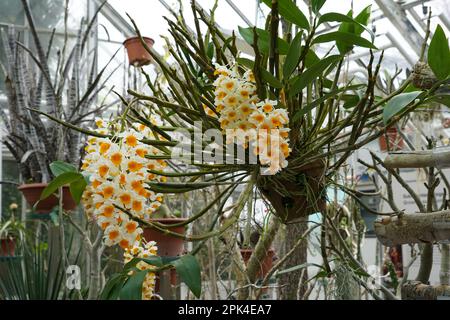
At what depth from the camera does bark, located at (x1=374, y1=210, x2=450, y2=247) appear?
0.57 meters

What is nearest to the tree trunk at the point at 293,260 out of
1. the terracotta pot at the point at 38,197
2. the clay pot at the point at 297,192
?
the terracotta pot at the point at 38,197

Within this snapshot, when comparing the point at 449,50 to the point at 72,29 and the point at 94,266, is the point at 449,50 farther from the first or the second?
the point at 72,29

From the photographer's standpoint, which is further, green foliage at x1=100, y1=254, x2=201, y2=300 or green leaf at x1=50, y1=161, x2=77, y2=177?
green leaf at x1=50, y1=161, x2=77, y2=177

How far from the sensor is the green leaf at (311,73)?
Result: 0.61 m

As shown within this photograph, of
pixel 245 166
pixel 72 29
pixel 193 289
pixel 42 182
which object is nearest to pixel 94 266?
pixel 42 182

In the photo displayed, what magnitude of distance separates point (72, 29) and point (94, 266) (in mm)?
3326

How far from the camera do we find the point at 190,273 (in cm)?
56

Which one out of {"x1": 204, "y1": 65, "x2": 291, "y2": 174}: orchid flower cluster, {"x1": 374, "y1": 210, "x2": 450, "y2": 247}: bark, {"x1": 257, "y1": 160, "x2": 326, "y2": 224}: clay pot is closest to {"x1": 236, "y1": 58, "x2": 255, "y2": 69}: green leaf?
{"x1": 204, "y1": 65, "x2": 291, "y2": 174}: orchid flower cluster

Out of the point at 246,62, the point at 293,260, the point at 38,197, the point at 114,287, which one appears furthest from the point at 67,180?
the point at 293,260

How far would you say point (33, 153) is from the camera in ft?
5.64

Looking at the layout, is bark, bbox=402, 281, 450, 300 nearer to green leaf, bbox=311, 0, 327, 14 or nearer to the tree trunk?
green leaf, bbox=311, 0, 327, 14

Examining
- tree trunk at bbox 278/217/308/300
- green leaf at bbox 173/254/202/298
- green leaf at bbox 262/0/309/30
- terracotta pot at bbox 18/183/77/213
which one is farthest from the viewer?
tree trunk at bbox 278/217/308/300

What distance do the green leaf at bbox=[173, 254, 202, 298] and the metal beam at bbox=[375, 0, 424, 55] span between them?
3650 mm

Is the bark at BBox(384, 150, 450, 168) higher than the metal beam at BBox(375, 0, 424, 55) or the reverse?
the reverse
